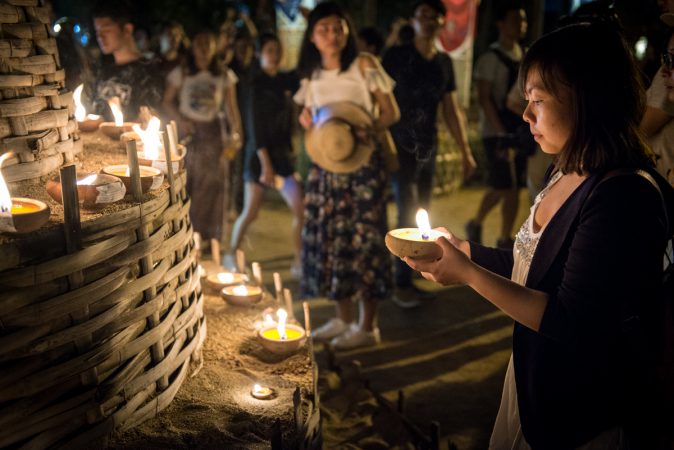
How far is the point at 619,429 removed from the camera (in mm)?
1960

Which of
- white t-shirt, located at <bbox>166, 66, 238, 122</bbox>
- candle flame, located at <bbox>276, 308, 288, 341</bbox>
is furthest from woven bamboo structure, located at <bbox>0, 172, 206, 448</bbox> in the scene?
white t-shirt, located at <bbox>166, 66, 238, 122</bbox>

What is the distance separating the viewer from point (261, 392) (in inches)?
119

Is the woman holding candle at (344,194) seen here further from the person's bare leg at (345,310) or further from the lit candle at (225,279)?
the lit candle at (225,279)

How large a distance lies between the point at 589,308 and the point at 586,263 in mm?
126

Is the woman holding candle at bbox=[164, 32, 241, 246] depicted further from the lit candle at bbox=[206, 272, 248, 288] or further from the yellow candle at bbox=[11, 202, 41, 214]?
the yellow candle at bbox=[11, 202, 41, 214]

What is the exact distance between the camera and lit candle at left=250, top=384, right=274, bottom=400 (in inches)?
117

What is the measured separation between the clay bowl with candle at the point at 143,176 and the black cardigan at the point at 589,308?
1614 mm

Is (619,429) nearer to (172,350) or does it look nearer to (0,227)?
(172,350)

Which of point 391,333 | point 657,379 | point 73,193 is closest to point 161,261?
point 73,193

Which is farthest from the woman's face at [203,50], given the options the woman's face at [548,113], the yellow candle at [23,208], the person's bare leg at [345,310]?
the woman's face at [548,113]

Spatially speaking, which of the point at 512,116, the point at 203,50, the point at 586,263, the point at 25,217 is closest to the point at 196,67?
the point at 203,50

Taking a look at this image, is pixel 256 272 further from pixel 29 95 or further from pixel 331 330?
pixel 29 95

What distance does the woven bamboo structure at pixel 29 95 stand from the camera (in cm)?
250

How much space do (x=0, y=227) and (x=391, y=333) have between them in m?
3.90
